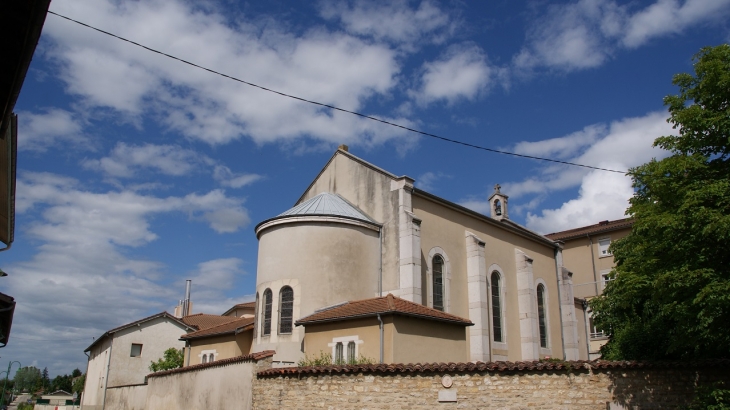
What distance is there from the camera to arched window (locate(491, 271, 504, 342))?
2616 centimetres

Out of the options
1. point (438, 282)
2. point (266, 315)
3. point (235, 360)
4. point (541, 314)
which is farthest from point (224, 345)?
point (541, 314)

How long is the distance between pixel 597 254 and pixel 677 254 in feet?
99.7

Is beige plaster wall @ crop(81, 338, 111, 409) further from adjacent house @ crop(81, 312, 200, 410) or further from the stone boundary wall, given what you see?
the stone boundary wall

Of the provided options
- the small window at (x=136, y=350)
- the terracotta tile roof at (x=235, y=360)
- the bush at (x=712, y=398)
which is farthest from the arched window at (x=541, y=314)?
the small window at (x=136, y=350)

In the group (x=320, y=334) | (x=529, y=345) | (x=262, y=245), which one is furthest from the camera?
(x=529, y=345)

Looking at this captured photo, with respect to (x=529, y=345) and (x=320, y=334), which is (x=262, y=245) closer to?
(x=320, y=334)

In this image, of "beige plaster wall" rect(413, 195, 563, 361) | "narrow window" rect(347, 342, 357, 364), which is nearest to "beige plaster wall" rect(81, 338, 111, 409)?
"beige plaster wall" rect(413, 195, 563, 361)

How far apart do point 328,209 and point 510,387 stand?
12664mm

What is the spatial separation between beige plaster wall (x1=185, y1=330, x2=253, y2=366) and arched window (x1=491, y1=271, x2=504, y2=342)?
1114cm

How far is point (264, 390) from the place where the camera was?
47.8 feet

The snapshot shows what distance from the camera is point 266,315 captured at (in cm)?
2145

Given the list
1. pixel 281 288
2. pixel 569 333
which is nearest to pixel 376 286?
pixel 281 288

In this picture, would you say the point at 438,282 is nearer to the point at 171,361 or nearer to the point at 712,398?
the point at 712,398

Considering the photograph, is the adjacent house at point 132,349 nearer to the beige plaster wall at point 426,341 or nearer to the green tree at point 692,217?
the beige plaster wall at point 426,341
